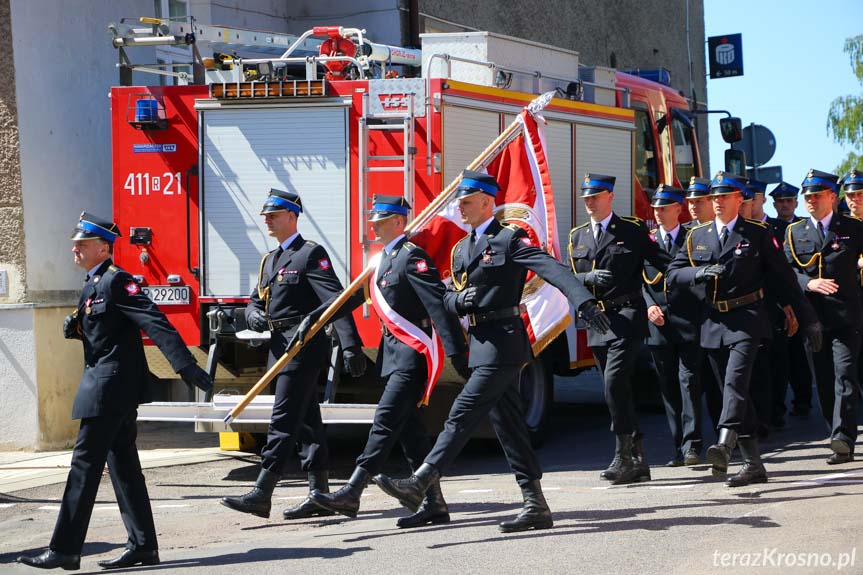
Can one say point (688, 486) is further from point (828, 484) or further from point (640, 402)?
point (640, 402)

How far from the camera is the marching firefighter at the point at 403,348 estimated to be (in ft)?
25.4

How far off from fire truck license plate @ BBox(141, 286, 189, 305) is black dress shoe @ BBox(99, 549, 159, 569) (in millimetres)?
3832

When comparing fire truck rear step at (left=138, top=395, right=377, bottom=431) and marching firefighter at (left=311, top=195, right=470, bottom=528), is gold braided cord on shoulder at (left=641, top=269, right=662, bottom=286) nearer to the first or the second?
fire truck rear step at (left=138, top=395, right=377, bottom=431)

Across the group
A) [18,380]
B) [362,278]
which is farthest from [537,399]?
[18,380]

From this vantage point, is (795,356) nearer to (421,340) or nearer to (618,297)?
(618,297)

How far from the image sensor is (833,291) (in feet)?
31.8

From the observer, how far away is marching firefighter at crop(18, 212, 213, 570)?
7.02 metres

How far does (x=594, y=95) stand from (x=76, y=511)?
7.11m

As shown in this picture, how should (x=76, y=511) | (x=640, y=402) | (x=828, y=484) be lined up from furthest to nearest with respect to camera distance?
(x=640, y=402) < (x=828, y=484) < (x=76, y=511)

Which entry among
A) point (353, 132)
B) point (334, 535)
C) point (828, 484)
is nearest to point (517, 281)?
point (334, 535)

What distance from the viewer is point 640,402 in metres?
14.0


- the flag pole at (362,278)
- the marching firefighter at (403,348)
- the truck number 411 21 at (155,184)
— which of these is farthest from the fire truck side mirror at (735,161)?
the marching firefighter at (403,348)

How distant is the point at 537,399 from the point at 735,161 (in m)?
4.32

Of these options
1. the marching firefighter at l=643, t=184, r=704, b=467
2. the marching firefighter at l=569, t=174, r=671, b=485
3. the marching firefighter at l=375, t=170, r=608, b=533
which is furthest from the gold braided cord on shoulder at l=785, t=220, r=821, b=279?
the marching firefighter at l=375, t=170, r=608, b=533
